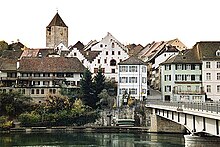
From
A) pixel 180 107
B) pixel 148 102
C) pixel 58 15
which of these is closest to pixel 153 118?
pixel 148 102

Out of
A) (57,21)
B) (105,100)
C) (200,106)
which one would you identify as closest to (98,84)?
(105,100)

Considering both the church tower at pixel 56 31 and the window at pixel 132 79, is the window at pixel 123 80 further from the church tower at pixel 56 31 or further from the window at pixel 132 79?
the church tower at pixel 56 31

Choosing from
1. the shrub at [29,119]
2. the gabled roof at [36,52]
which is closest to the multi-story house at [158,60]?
the gabled roof at [36,52]

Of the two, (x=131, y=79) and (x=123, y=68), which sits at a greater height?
(x=123, y=68)

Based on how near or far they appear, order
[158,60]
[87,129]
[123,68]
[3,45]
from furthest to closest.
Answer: [3,45], [158,60], [123,68], [87,129]

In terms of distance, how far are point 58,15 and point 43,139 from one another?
7690 cm

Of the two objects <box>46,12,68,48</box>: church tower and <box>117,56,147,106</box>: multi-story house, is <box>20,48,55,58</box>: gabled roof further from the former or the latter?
<box>117,56,147,106</box>: multi-story house

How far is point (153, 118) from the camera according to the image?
245 feet

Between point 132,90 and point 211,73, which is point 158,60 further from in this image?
point 211,73

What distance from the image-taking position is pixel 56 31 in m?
138

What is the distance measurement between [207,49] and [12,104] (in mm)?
34738

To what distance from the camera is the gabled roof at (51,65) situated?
91188 millimetres

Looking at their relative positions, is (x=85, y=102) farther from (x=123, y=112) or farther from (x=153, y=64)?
(x=153, y=64)

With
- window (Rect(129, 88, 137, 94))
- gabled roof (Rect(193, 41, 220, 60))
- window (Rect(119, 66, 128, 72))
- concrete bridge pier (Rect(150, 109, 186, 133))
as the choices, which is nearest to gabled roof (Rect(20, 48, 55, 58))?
window (Rect(119, 66, 128, 72))
